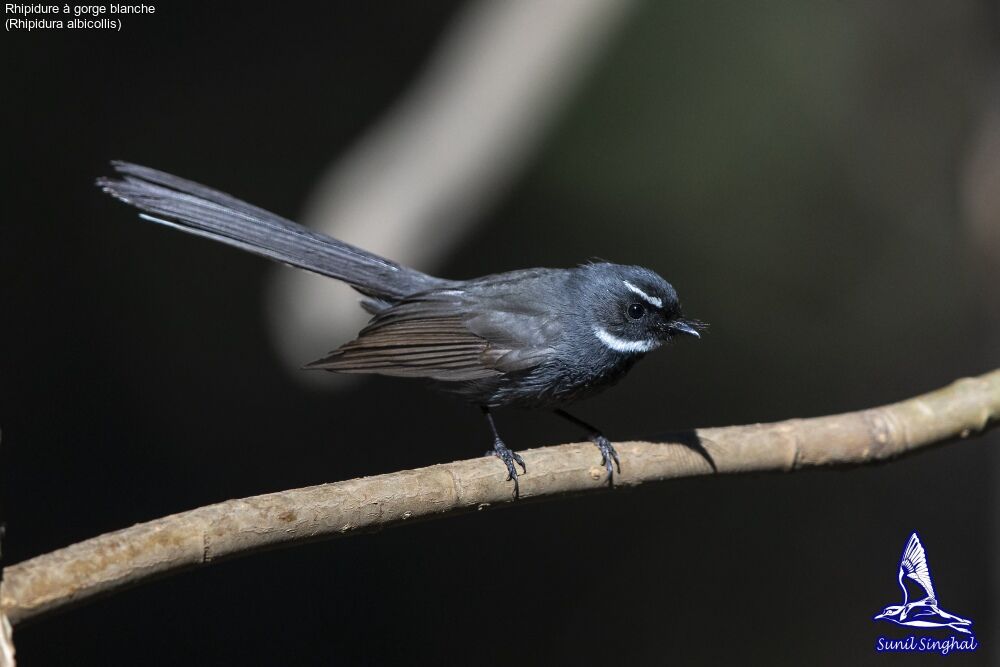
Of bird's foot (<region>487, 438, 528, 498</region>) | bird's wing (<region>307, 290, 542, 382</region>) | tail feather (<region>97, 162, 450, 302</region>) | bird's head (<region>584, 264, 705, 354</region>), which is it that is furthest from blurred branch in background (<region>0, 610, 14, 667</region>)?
bird's head (<region>584, 264, 705, 354</region>)

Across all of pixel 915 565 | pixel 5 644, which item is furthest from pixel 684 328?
pixel 5 644

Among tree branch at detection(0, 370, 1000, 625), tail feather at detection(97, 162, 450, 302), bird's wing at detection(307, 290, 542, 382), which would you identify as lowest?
tree branch at detection(0, 370, 1000, 625)

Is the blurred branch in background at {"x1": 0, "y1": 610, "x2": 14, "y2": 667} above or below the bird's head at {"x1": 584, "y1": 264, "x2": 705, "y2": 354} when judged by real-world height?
below

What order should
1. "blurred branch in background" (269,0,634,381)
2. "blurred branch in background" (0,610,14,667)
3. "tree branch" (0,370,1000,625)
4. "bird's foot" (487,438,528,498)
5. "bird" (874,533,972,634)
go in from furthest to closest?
"blurred branch in background" (269,0,634,381)
"bird" (874,533,972,634)
"bird's foot" (487,438,528,498)
"tree branch" (0,370,1000,625)
"blurred branch in background" (0,610,14,667)

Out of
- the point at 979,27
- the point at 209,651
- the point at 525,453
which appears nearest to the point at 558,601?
the point at 209,651

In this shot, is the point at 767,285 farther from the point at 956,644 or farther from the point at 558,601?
the point at 956,644

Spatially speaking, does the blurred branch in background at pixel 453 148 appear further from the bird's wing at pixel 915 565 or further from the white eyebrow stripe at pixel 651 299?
the bird's wing at pixel 915 565

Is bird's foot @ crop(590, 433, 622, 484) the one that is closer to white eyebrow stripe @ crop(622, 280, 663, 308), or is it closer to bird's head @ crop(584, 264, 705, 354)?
bird's head @ crop(584, 264, 705, 354)

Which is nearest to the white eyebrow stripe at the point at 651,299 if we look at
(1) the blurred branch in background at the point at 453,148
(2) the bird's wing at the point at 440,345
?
Result: (2) the bird's wing at the point at 440,345
